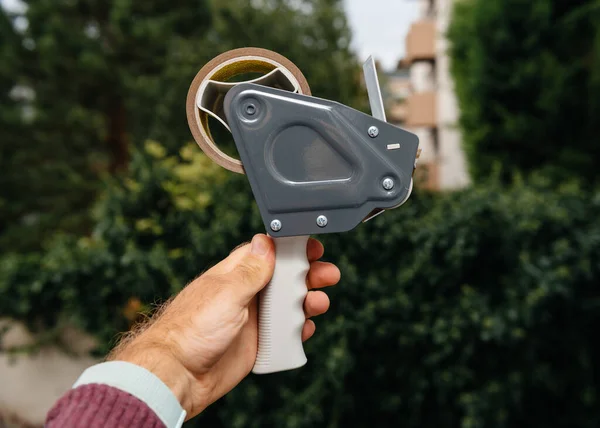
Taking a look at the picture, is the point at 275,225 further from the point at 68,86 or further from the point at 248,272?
the point at 68,86

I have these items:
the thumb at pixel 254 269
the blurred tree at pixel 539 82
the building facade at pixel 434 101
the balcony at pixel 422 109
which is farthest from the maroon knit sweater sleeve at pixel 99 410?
the balcony at pixel 422 109

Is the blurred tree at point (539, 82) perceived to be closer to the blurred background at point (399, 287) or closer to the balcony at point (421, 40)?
the blurred background at point (399, 287)

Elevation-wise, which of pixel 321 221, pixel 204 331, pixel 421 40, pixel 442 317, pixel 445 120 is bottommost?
pixel 445 120

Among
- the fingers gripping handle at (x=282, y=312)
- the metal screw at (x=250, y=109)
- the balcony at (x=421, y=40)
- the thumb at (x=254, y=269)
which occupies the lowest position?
the balcony at (x=421, y=40)

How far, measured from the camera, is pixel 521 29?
6.99m

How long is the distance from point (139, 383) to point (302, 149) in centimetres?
63

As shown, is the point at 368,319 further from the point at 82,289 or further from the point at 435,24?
the point at 435,24

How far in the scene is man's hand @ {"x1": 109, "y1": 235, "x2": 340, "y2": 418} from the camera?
126 cm

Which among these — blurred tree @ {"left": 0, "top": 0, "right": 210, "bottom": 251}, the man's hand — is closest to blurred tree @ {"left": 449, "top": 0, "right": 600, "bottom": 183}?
the man's hand

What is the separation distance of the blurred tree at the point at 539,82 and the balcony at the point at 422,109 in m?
6.81

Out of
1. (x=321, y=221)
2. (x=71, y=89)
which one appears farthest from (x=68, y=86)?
(x=321, y=221)

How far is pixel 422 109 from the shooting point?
14445 millimetres

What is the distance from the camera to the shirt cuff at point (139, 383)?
1.10 metres

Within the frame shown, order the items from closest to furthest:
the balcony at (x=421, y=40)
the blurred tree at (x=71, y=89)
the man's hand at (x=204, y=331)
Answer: the man's hand at (x=204, y=331) → the blurred tree at (x=71, y=89) → the balcony at (x=421, y=40)
